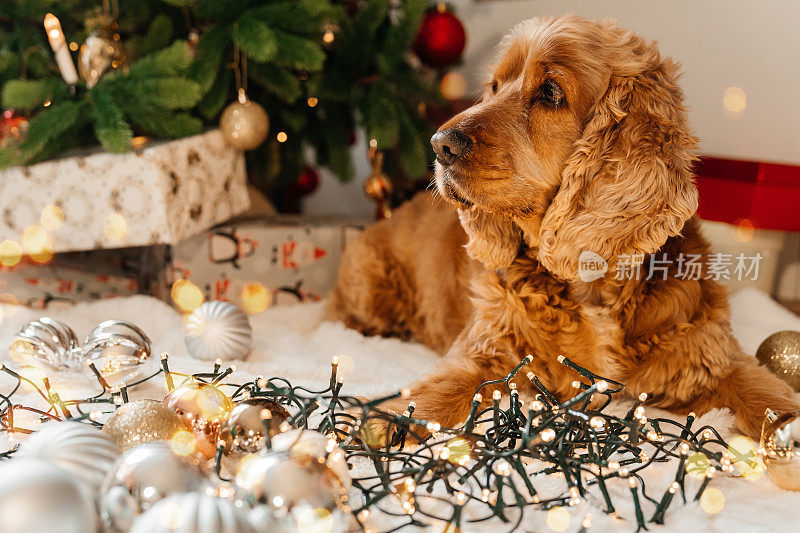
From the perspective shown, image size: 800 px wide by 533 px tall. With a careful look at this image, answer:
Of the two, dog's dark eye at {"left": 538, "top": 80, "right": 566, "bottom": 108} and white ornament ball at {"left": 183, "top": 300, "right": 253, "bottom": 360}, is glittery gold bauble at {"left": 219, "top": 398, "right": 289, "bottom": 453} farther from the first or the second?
dog's dark eye at {"left": 538, "top": 80, "right": 566, "bottom": 108}

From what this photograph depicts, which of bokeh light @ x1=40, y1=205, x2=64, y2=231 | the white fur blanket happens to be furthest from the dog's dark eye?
bokeh light @ x1=40, y1=205, x2=64, y2=231

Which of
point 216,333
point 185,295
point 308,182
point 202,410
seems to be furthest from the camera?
point 308,182

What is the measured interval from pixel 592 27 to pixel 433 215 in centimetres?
81

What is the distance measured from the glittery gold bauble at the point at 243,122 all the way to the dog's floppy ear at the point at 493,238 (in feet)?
→ 2.99

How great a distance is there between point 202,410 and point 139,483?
0.90 feet

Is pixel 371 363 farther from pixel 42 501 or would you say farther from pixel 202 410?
pixel 42 501

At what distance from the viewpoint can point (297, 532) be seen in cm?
77

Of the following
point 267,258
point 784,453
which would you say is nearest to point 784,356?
point 784,453

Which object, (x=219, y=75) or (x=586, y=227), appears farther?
(x=219, y=75)

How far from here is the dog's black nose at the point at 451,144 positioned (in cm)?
124

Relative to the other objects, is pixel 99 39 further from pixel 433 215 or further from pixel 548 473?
pixel 548 473

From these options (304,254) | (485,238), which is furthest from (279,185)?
(485,238)

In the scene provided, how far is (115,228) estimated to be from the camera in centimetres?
186

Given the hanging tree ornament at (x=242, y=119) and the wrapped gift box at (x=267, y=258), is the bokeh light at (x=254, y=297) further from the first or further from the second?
the hanging tree ornament at (x=242, y=119)
